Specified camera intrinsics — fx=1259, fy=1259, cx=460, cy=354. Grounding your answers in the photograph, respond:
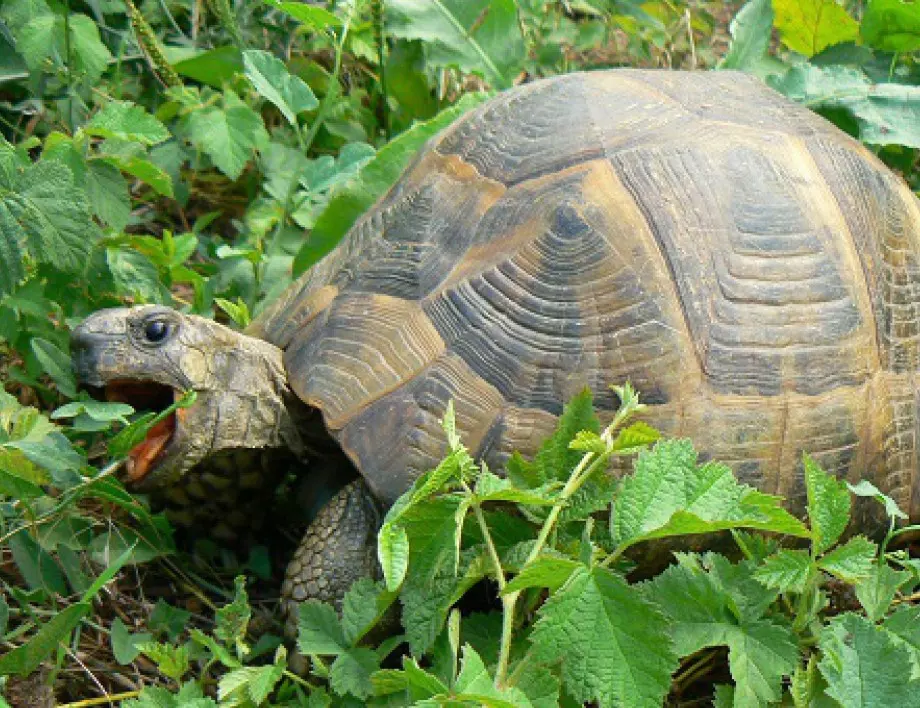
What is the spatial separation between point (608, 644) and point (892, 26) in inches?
93.5

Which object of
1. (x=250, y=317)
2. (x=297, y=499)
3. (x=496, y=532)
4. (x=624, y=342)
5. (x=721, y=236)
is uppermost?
(x=721, y=236)

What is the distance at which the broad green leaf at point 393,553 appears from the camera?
5.91 ft

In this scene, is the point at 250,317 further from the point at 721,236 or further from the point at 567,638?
the point at 567,638

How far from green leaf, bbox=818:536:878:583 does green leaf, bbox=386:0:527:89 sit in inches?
79.6

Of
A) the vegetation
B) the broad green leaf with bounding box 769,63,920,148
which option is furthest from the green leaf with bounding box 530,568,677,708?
the broad green leaf with bounding box 769,63,920,148

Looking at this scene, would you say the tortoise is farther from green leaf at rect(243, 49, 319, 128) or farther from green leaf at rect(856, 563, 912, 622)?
green leaf at rect(243, 49, 319, 128)

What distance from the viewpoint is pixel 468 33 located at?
3.61 m

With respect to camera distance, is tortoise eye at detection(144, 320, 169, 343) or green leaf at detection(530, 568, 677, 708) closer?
green leaf at detection(530, 568, 677, 708)

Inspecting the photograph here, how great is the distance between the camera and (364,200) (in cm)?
312

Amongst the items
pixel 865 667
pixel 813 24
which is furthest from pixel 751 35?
pixel 865 667

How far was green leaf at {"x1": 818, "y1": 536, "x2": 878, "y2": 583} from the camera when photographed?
1936 millimetres

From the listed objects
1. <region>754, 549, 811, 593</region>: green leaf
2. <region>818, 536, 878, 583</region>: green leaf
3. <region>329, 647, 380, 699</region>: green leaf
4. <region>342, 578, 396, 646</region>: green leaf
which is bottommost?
<region>329, 647, 380, 699</region>: green leaf

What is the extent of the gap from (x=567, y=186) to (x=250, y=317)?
0.96 m

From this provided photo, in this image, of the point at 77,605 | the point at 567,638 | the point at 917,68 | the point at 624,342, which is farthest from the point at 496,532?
the point at 917,68
